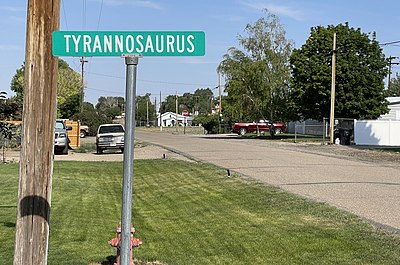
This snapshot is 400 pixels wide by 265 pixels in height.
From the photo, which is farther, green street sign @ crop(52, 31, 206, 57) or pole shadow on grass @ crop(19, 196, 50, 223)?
pole shadow on grass @ crop(19, 196, 50, 223)

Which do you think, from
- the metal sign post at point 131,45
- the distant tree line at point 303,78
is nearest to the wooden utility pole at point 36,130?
the metal sign post at point 131,45

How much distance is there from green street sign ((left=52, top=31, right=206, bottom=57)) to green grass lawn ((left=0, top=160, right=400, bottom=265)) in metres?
3.38

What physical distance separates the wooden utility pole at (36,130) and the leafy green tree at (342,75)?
4280cm

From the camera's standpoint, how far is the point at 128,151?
4.27m

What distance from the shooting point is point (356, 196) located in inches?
539

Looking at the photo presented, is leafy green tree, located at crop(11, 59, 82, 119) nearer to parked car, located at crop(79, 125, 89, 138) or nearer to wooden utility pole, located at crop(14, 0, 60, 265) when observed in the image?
parked car, located at crop(79, 125, 89, 138)

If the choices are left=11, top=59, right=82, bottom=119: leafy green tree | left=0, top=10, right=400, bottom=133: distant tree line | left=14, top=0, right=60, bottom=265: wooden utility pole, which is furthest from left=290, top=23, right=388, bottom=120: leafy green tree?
left=14, top=0, right=60, bottom=265: wooden utility pole

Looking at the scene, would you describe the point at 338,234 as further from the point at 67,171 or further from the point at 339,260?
the point at 67,171

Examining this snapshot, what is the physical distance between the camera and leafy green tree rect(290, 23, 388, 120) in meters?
46.8

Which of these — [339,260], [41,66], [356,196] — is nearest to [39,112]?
[41,66]

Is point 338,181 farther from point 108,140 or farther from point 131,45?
point 108,140

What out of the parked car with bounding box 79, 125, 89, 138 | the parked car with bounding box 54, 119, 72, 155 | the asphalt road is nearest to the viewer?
the asphalt road

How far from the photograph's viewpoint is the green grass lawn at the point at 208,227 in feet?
25.4

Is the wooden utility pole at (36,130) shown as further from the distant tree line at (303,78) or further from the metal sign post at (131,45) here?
the distant tree line at (303,78)
